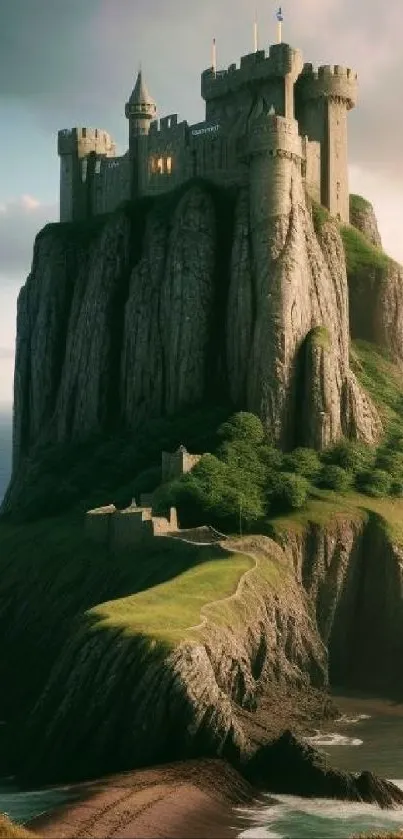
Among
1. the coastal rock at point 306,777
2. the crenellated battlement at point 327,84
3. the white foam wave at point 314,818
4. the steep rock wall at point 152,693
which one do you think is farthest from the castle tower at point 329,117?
the white foam wave at point 314,818

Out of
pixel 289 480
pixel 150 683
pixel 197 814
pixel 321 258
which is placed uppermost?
pixel 321 258

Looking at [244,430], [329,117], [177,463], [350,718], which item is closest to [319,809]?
[350,718]

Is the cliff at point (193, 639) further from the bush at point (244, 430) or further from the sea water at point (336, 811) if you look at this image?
the bush at point (244, 430)

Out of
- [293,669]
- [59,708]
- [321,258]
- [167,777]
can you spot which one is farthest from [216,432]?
[167,777]

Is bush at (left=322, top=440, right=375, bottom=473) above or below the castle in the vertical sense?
below

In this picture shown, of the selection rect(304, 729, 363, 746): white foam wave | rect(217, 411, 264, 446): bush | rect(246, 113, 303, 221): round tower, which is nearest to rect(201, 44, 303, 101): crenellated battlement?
rect(246, 113, 303, 221): round tower

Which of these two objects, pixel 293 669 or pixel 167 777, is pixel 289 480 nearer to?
pixel 293 669

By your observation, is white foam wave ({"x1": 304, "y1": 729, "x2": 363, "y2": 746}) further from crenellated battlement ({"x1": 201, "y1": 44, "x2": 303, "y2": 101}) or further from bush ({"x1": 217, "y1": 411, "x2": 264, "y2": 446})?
crenellated battlement ({"x1": 201, "y1": 44, "x2": 303, "y2": 101})
